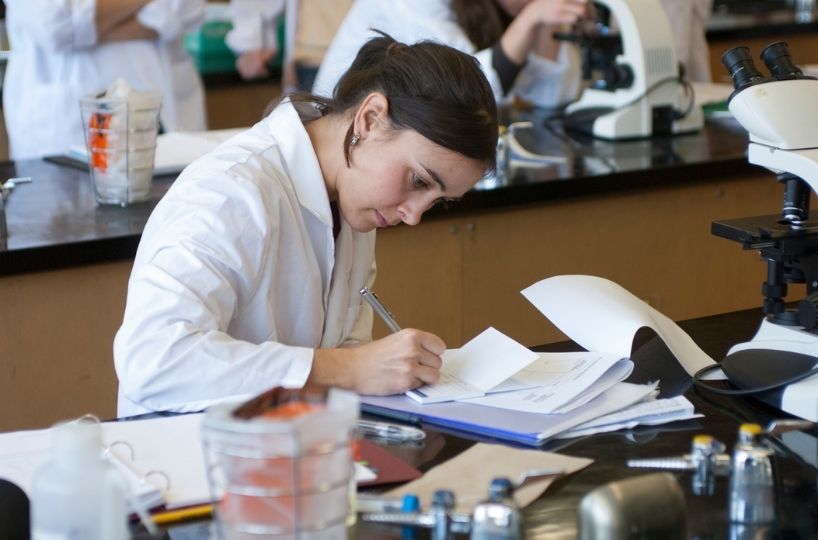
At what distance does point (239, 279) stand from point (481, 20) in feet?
6.08

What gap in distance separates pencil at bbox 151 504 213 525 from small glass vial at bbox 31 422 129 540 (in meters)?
0.20

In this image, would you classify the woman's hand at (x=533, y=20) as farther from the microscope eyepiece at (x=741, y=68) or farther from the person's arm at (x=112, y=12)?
the microscope eyepiece at (x=741, y=68)

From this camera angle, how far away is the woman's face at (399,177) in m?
1.57

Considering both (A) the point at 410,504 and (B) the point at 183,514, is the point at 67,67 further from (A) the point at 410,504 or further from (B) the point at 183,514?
(A) the point at 410,504

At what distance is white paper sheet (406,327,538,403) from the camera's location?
146 cm

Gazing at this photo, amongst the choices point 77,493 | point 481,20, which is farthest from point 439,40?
point 77,493

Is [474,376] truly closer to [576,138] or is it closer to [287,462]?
[287,462]

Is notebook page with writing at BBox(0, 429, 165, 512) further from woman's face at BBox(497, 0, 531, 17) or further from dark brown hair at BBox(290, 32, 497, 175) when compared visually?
woman's face at BBox(497, 0, 531, 17)

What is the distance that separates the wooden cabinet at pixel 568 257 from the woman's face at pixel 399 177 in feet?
2.74

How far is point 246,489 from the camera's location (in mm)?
947

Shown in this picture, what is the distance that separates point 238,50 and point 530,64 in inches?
56.6

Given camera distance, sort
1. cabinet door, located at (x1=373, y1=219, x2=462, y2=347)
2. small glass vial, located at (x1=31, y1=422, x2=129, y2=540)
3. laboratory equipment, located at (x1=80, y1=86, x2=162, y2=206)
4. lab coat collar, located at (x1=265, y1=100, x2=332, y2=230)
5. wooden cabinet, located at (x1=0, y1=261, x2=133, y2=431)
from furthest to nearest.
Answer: cabinet door, located at (x1=373, y1=219, x2=462, y2=347) < laboratory equipment, located at (x1=80, y1=86, x2=162, y2=206) < wooden cabinet, located at (x1=0, y1=261, x2=133, y2=431) < lab coat collar, located at (x1=265, y1=100, x2=332, y2=230) < small glass vial, located at (x1=31, y1=422, x2=129, y2=540)

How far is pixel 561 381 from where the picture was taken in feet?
4.91

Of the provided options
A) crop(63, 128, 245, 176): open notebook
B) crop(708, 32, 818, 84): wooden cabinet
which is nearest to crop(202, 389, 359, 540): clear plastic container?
crop(63, 128, 245, 176): open notebook
